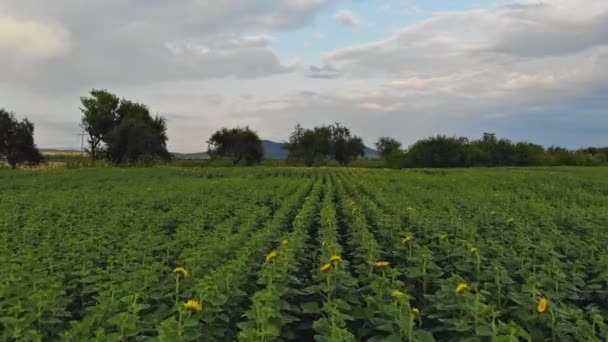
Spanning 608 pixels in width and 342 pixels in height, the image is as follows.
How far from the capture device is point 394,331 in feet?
11.1

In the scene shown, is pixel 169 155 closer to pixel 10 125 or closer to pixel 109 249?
pixel 10 125

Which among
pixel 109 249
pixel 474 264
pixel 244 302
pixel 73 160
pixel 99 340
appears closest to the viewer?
pixel 99 340

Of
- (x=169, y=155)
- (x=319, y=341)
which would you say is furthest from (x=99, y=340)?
(x=169, y=155)

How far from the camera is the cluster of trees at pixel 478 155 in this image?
244ft

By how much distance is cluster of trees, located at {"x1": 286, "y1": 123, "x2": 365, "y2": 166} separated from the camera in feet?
302

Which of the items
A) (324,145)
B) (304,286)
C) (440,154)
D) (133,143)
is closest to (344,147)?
(324,145)

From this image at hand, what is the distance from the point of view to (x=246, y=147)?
8188 centimetres

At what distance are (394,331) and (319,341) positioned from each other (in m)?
0.48

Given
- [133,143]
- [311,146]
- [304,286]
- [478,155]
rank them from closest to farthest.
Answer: [304,286] < [133,143] < [478,155] < [311,146]

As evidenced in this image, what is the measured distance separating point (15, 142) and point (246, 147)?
3115 cm

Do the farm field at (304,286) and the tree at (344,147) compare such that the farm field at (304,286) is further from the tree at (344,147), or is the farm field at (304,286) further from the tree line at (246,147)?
the tree at (344,147)

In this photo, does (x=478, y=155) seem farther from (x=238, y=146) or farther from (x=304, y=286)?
(x=304, y=286)

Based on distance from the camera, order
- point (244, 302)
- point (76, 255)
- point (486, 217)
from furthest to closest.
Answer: point (486, 217) < point (76, 255) < point (244, 302)

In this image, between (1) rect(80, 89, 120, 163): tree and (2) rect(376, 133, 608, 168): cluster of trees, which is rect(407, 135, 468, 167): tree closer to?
(2) rect(376, 133, 608, 168): cluster of trees
